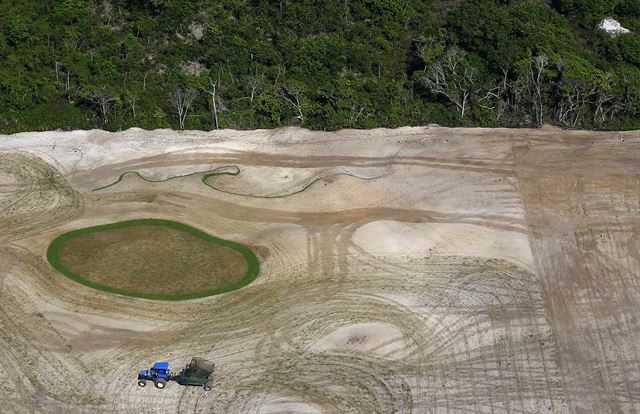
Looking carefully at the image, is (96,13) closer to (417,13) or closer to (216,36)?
(216,36)

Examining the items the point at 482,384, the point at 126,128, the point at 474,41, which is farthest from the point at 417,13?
the point at 482,384

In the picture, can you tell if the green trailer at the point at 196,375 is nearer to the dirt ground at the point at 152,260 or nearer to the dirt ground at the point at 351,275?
the dirt ground at the point at 351,275

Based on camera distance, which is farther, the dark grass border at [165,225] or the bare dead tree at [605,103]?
the bare dead tree at [605,103]

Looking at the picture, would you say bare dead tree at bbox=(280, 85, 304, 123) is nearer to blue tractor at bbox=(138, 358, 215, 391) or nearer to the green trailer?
the green trailer

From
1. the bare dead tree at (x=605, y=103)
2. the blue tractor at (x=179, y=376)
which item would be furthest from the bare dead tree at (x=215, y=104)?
the bare dead tree at (x=605, y=103)

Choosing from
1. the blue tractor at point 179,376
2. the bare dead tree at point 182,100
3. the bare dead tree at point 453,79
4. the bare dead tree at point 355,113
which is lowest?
the blue tractor at point 179,376

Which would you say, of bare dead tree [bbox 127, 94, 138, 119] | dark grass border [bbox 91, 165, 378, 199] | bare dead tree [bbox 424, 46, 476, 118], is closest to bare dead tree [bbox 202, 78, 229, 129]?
bare dead tree [bbox 127, 94, 138, 119]

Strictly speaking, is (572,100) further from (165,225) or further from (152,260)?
(152,260)
